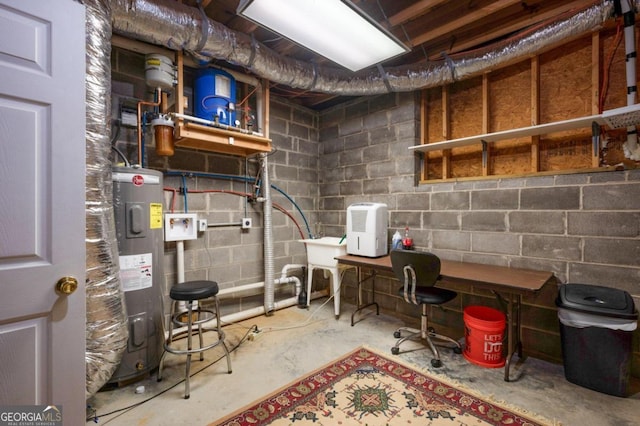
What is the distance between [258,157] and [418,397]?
262cm

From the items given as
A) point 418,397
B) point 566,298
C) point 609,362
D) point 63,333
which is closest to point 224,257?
point 63,333

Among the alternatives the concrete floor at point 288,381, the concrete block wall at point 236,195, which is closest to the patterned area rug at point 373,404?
the concrete floor at point 288,381

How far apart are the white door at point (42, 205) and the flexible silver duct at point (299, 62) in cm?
86

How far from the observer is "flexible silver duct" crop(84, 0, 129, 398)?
1564 mm

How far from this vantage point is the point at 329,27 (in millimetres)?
2047

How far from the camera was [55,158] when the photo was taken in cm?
113

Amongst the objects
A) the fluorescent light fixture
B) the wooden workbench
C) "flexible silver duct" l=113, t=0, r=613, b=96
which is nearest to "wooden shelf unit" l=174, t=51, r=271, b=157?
"flexible silver duct" l=113, t=0, r=613, b=96

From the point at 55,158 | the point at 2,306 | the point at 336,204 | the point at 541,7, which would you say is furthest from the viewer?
the point at 336,204

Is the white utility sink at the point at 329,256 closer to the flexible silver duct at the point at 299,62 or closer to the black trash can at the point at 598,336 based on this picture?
the flexible silver duct at the point at 299,62

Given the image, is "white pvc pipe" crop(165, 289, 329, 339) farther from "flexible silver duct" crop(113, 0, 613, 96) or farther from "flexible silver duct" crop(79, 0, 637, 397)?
"flexible silver duct" crop(113, 0, 613, 96)

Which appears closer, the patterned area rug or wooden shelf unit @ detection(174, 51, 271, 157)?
the patterned area rug

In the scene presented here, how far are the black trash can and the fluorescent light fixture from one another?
217 cm

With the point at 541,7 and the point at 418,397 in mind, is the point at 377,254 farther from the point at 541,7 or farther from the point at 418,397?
the point at 541,7

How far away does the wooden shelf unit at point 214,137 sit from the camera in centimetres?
235
